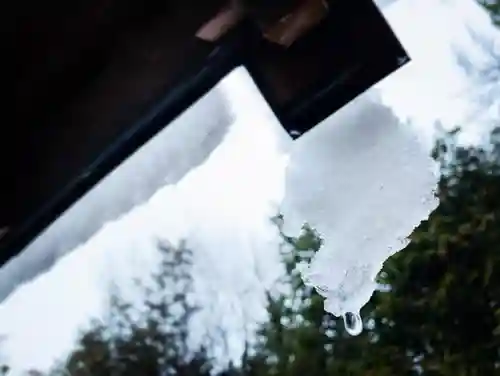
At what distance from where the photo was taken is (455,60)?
1074 mm

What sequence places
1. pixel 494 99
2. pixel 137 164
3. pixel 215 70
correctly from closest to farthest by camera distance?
pixel 215 70 < pixel 137 164 < pixel 494 99

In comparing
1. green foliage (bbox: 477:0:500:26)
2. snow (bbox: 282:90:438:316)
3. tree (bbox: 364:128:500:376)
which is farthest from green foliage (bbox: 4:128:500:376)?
snow (bbox: 282:90:438:316)

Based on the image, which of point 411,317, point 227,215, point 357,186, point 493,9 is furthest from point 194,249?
point 357,186

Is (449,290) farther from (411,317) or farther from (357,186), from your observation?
(357,186)

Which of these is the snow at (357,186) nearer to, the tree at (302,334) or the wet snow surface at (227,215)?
the wet snow surface at (227,215)

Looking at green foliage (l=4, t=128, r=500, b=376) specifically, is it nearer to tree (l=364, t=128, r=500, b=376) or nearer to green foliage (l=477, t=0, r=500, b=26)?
tree (l=364, t=128, r=500, b=376)

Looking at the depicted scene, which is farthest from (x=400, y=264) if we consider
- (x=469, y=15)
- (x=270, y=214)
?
(x=469, y=15)

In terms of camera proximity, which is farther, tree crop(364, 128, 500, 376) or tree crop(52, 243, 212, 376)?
tree crop(52, 243, 212, 376)

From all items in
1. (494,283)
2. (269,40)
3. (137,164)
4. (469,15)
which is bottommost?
(494,283)

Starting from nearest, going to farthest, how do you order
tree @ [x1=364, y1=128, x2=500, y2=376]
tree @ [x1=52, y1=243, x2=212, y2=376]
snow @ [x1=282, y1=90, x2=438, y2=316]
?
snow @ [x1=282, y1=90, x2=438, y2=316], tree @ [x1=364, y1=128, x2=500, y2=376], tree @ [x1=52, y1=243, x2=212, y2=376]

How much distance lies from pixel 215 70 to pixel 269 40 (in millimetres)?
31

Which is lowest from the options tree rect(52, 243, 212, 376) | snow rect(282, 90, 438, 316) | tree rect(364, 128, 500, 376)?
tree rect(364, 128, 500, 376)

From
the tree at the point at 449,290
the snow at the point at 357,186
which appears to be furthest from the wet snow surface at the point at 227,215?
the snow at the point at 357,186

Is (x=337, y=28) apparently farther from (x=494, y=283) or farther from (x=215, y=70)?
(x=494, y=283)
